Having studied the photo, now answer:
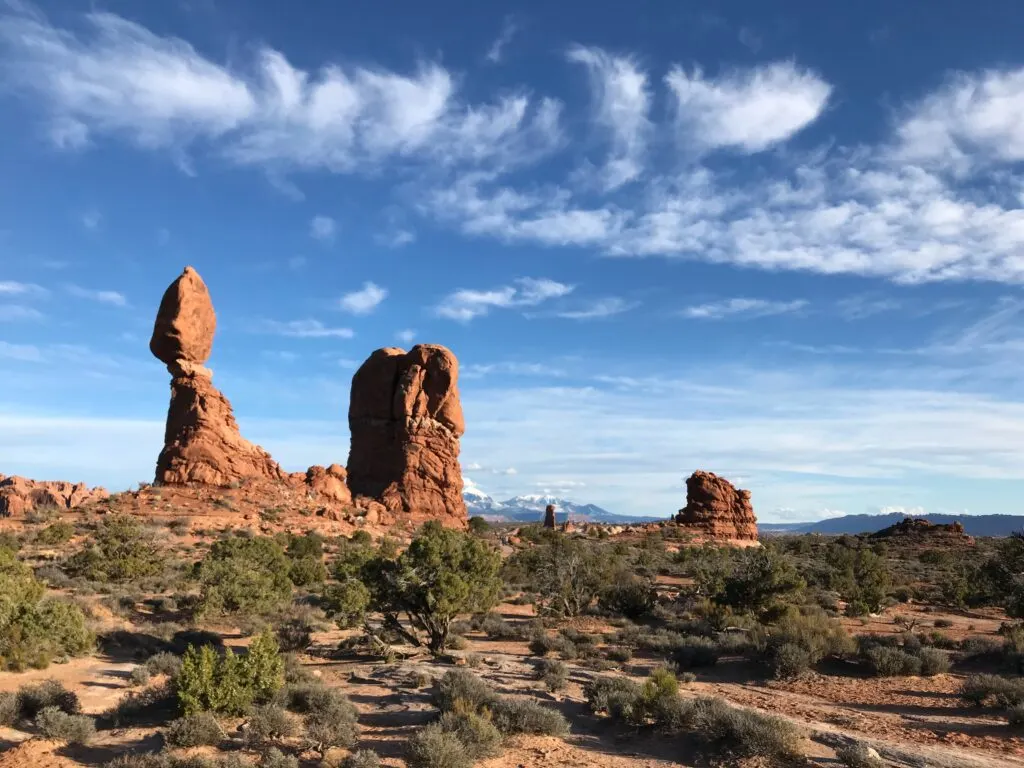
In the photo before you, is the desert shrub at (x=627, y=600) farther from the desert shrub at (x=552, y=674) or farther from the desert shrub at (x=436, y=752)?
the desert shrub at (x=436, y=752)

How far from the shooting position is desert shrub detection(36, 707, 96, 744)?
1095cm

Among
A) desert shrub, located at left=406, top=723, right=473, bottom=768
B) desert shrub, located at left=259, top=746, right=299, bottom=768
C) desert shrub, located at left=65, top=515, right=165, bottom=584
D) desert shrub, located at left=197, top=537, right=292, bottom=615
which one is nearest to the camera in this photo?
desert shrub, located at left=259, top=746, right=299, bottom=768

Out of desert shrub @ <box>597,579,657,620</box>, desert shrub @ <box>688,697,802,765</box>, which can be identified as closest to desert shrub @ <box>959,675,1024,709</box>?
desert shrub @ <box>688,697,802,765</box>

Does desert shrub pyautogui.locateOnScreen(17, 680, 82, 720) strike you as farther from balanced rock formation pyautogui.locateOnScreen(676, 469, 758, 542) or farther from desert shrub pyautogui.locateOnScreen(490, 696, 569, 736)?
balanced rock formation pyautogui.locateOnScreen(676, 469, 758, 542)

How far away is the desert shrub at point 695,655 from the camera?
17092mm

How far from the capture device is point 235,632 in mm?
20781

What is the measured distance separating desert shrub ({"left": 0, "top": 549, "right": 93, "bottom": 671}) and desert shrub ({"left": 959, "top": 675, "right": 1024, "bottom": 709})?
2048 cm

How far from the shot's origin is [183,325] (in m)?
42.2

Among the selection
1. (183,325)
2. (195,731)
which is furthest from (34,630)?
(183,325)

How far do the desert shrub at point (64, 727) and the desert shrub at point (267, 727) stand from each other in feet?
9.17

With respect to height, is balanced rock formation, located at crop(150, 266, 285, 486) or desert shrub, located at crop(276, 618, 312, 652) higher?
balanced rock formation, located at crop(150, 266, 285, 486)

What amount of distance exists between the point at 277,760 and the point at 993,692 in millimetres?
13677

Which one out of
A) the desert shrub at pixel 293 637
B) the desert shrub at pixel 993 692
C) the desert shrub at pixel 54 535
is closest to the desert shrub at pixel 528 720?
the desert shrub at pixel 993 692

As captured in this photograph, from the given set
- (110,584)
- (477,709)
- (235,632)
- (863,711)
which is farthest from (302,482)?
(863,711)
